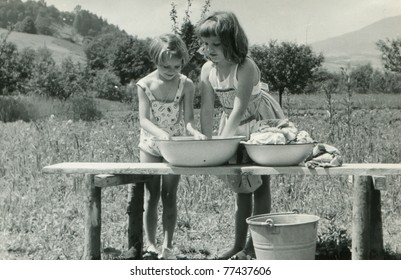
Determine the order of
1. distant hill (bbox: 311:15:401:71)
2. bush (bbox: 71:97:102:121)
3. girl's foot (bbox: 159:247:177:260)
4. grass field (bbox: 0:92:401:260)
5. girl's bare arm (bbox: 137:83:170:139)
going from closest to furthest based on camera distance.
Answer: girl's bare arm (bbox: 137:83:170:139) < girl's foot (bbox: 159:247:177:260) < grass field (bbox: 0:92:401:260) < distant hill (bbox: 311:15:401:71) < bush (bbox: 71:97:102:121)

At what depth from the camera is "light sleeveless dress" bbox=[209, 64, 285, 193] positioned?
148 inches

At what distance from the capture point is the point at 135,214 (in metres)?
3.90

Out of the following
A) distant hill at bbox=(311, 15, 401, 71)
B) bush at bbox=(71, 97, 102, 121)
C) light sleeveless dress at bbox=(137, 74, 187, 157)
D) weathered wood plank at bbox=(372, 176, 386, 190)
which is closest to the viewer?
weathered wood plank at bbox=(372, 176, 386, 190)

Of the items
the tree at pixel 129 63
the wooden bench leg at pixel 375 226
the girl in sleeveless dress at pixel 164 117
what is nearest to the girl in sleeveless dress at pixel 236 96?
the girl in sleeveless dress at pixel 164 117

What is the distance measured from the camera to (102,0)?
4.93 meters

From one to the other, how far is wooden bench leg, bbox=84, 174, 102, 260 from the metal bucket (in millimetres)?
937

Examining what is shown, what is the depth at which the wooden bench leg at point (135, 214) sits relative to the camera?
387cm

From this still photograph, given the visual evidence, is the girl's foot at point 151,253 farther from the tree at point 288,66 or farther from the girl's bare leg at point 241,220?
the tree at point 288,66

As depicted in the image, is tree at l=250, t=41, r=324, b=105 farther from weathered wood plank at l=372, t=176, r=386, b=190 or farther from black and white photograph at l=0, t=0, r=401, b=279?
weathered wood plank at l=372, t=176, r=386, b=190

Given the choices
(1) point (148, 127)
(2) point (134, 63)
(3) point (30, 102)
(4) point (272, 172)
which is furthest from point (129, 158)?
(2) point (134, 63)

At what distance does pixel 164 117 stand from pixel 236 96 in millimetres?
514

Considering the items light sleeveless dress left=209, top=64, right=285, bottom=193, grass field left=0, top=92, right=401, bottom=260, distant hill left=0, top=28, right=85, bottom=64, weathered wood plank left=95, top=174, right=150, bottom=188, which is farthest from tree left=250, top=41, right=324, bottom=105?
weathered wood plank left=95, top=174, right=150, bottom=188

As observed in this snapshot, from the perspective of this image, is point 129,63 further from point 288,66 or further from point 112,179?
point 112,179
